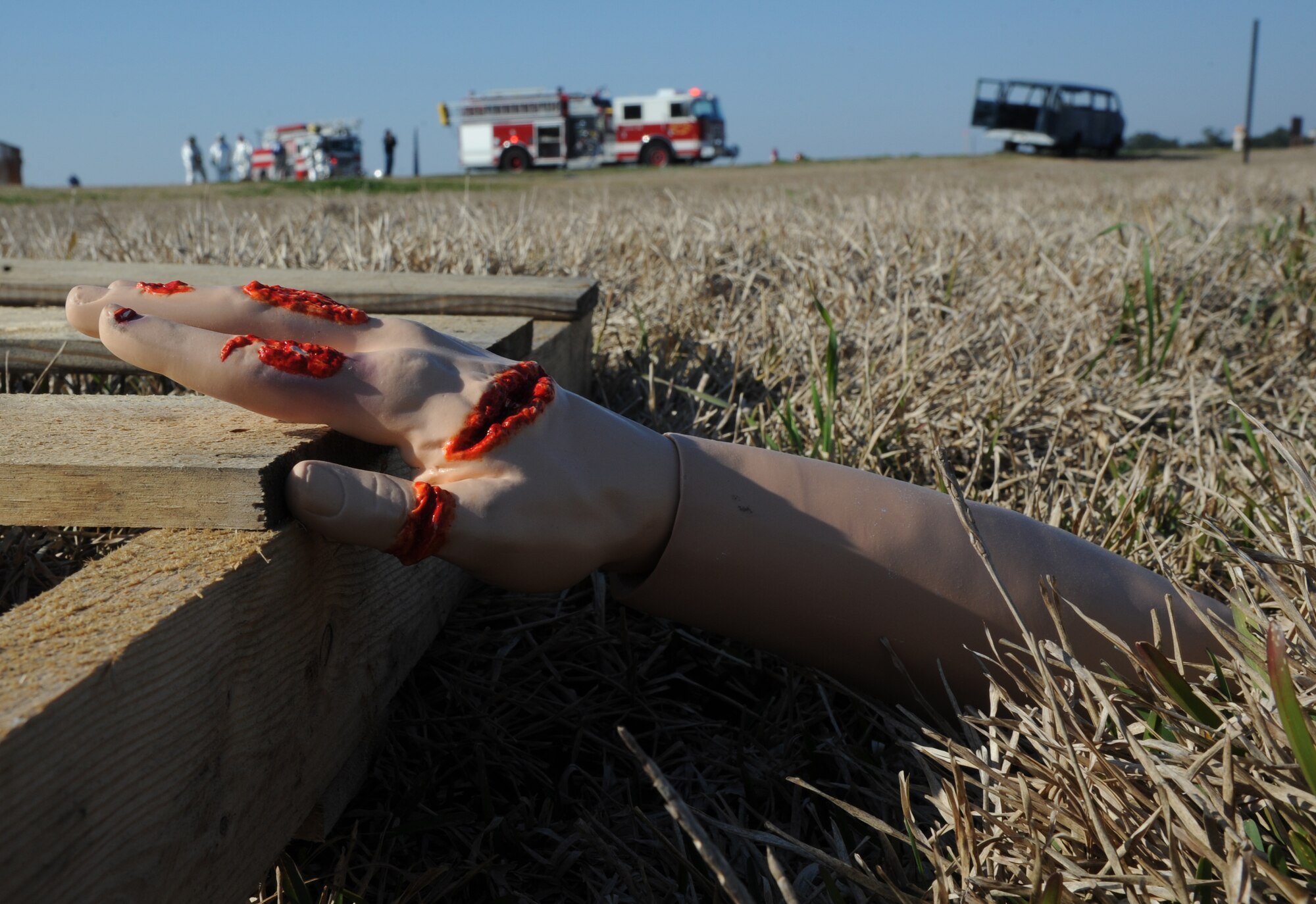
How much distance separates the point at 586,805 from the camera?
4.91 feet

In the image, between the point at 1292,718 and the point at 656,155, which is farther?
the point at 656,155

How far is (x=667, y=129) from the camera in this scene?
3122 centimetres

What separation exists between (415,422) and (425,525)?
0.14 m

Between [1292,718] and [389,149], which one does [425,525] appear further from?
[389,149]

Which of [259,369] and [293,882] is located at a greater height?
[259,369]

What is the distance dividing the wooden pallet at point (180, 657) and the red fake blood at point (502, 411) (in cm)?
16

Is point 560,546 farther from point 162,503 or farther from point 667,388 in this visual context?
point 667,388

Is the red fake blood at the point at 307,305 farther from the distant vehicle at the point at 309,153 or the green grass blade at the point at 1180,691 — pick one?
the distant vehicle at the point at 309,153

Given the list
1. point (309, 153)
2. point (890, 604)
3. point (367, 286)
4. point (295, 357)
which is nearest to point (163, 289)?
point (295, 357)

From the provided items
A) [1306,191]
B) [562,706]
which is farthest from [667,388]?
[1306,191]

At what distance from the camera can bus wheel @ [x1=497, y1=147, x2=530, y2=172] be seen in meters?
31.7

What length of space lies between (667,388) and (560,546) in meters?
1.47

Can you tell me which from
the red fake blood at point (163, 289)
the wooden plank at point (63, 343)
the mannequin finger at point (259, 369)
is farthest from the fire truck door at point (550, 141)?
the mannequin finger at point (259, 369)

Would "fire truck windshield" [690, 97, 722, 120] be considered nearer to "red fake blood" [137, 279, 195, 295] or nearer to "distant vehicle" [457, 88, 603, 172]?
"distant vehicle" [457, 88, 603, 172]
